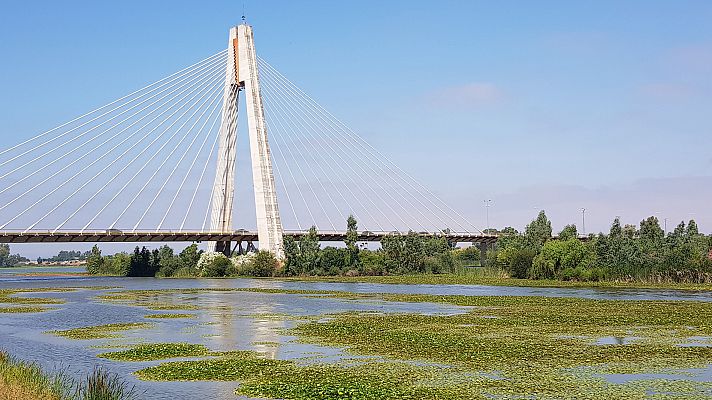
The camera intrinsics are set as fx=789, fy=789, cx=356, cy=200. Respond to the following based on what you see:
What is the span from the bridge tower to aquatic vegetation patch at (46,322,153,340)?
46.7 meters

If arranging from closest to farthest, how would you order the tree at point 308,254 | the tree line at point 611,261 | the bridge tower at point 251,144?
the tree line at point 611,261, the bridge tower at point 251,144, the tree at point 308,254

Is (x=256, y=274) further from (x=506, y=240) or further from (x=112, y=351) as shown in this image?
(x=112, y=351)

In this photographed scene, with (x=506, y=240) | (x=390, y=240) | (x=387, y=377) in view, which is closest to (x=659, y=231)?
(x=506, y=240)

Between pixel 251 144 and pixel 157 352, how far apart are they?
184ft

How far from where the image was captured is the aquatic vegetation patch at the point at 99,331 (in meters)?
27.0

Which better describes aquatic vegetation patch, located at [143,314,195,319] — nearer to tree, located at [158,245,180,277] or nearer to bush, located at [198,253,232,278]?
bush, located at [198,253,232,278]

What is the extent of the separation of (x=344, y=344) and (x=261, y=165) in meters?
54.5

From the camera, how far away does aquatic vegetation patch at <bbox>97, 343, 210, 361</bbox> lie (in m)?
21.8

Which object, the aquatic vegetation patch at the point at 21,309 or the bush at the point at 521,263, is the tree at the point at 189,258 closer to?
the bush at the point at 521,263

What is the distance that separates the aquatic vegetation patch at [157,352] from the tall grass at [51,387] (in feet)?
10.9

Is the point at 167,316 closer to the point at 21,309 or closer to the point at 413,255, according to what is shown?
the point at 21,309

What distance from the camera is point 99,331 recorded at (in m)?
28.6

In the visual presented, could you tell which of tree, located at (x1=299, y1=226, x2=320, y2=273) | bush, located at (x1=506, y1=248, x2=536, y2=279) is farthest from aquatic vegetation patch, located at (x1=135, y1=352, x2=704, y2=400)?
tree, located at (x1=299, y1=226, x2=320, y2=273)

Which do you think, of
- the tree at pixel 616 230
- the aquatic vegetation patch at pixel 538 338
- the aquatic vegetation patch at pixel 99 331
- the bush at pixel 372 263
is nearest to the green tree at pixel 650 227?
the tree at pixel 616 230
